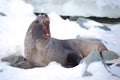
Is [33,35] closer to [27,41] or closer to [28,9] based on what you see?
[27,41]

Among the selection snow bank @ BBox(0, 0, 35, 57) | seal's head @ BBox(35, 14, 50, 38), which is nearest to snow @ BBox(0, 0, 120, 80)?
snow bank @ BBox(0, 0, 35, 57)

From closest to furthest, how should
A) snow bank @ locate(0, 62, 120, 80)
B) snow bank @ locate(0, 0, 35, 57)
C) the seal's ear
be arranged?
1. snow bank @ locate(0, 62, 120, 80)
2. the seal's ear
3. snow bank @ locate(0, 0, 35, 57)

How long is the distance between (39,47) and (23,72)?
317mm

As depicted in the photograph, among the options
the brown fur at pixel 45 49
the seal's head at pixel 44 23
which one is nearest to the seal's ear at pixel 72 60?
the brown fur at pixel 45 49

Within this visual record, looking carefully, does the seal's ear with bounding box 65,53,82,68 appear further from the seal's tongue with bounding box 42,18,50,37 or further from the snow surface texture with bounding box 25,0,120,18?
the snow surface texture with bounding box 25,0,120,18

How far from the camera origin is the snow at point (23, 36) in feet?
8.09

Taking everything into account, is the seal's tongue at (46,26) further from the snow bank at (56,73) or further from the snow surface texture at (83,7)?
the snow surface texture at (83,7)

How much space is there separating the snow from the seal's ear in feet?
0.29

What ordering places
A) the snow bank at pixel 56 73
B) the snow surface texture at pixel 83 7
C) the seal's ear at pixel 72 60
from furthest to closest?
the snow surface texture at pixel 83 7, the seal's ear at pixel 72 60, the snow bank at pixel 56 73

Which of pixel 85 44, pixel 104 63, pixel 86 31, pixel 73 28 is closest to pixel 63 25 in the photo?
pixel 73 28

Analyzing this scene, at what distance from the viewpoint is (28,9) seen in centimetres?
508

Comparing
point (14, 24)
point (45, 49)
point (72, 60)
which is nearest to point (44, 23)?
point (45, 49)

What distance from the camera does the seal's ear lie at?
272 cm

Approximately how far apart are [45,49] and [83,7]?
261 centimetres
